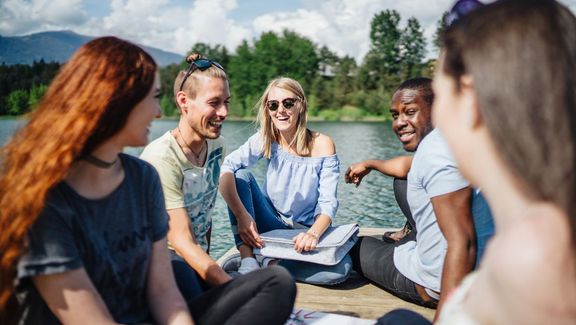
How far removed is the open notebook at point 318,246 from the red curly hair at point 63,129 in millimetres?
1921

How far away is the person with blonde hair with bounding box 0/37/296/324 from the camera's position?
4.72 feet

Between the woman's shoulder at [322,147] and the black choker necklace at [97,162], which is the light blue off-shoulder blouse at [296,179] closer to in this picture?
the woman's shoulder at [322,147]

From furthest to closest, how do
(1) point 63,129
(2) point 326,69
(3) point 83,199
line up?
(2) point 326,69 → (3) point 83,199 → (1) point 63,129

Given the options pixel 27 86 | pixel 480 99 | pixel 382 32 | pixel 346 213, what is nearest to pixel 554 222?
pixel 480 99

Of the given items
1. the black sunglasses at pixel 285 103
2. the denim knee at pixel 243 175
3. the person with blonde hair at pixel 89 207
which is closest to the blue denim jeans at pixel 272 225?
the denim knee at pixel 243 175

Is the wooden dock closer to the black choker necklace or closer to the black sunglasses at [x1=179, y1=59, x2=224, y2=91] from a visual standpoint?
the black sunglasses at [x1=179, y1=59, x2=224, y2=91]

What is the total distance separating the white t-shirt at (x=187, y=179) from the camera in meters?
2.68

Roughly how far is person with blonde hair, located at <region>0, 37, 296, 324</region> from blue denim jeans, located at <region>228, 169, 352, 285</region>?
1.47 metres

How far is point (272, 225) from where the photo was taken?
3.78 metres

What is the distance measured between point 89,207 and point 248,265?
6.19 feet

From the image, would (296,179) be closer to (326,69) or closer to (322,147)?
(322,147)

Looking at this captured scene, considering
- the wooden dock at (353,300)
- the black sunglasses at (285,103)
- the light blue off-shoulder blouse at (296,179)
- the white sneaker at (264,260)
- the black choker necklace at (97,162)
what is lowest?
the wooden dock at (353,300)

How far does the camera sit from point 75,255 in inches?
59.1

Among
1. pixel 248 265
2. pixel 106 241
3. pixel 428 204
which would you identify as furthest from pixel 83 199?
pixel 248 265
